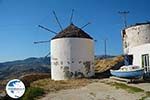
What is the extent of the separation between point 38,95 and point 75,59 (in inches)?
405

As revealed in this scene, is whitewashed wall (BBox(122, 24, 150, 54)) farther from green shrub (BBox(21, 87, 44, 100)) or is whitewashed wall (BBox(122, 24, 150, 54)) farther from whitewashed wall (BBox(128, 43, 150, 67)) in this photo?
green shrub (BBox(21, 87, 44, 100))

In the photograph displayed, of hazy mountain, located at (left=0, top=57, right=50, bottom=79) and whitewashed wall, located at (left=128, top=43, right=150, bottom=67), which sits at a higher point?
whitewashed wall, located at (left=128, top=43, right=150, bottom=67)

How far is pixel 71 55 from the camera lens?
28.9 meters

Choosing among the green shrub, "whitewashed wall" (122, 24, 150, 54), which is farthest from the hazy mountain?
the green shrub

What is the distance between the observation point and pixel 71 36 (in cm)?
2916

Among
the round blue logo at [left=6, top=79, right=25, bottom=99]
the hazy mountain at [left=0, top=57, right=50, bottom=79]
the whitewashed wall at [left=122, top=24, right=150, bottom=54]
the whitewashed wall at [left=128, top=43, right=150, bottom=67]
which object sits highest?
the whitewashed wall at [left=122, top=24, right=150, bottom=54]

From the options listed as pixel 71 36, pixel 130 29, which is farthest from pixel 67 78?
pixel 130 29

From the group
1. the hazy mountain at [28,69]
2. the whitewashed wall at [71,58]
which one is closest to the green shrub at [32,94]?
the whitewashed wall at [71,58]

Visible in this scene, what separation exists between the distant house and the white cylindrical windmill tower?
4472mm

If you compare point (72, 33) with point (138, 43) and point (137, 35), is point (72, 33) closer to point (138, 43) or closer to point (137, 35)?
point (137, 35)

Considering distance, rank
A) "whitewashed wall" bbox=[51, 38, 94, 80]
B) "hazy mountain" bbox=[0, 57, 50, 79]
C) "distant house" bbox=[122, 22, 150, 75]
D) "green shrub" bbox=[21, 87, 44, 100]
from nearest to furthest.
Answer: "green shrub" bbox=[21, 87, 44, 100], "distant house" bbox=[122, 22, 150, 75], "whitewashed wall" bbox=[51, 38, 94, 80], "hazy mountain" bbox=[0, 57, 50, 79]

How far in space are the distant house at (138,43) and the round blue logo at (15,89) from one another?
57.1ft

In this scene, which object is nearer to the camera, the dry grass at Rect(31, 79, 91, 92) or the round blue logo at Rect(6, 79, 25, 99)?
the round blue logo at Rect(6, 79, 25, 99)

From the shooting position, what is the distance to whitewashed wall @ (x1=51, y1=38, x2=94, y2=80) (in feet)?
94.9
